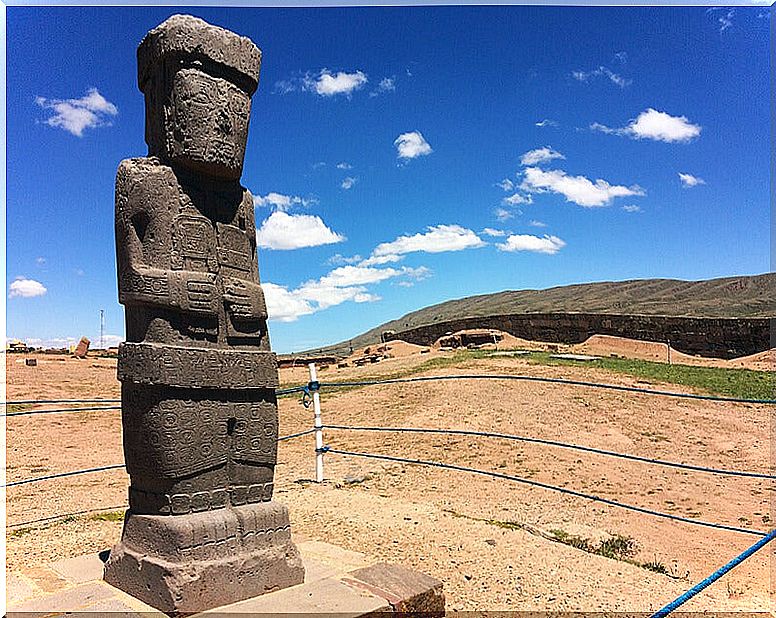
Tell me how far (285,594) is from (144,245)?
2.14 metres

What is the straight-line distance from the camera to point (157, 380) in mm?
3807

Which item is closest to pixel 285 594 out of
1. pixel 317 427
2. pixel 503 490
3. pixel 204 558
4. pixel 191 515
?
pixel 204 558

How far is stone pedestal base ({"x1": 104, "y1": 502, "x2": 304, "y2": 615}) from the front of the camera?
144 inches

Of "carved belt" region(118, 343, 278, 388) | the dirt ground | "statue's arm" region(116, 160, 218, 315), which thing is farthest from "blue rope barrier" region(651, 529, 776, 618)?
"statue's arm" region(116, 160, 218, 315)

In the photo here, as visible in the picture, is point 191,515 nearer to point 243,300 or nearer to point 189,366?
point 189,366

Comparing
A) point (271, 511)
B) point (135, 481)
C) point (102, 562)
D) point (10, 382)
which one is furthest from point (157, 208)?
point (10, 382)

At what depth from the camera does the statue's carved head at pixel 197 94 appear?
4016mm

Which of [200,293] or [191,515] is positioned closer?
[191,515]

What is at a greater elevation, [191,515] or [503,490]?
[191,515]

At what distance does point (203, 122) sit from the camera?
4062mm

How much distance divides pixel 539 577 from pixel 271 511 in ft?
6.31

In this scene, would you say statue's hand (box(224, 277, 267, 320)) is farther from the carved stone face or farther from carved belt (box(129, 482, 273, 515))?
carved belt (box(129, 482, 273, 515))

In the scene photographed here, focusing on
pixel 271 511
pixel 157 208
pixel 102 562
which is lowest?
pixel 102 562

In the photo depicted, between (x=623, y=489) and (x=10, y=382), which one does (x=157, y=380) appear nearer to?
(x=623, y=489)
